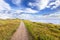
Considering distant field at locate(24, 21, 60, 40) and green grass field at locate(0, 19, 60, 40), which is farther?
green grass field at locate(0, 19, 60, 40)

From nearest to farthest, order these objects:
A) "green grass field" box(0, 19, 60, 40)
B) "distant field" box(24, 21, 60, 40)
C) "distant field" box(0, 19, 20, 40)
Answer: "distant field" box(24, 21, 60, 40) → "green grass field" box(0, 19, 60, 40) → "distant field" box(0, 19, 20, 40)

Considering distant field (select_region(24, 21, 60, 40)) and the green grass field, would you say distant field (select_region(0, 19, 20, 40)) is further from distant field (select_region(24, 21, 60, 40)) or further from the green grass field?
distant field (select_region(24, 21, 60, 40))

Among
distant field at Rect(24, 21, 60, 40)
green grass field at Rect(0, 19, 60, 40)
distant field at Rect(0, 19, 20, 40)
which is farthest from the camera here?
distant field at Rect(0, 19, 20, 40)

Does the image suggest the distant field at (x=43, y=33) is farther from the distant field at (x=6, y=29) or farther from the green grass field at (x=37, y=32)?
the distant field at (x=6, y=29)

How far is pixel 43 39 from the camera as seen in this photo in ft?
17.8

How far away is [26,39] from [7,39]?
2.58 feet

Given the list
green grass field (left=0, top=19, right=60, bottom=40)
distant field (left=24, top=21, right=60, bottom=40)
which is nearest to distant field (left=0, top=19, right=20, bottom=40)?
green grass field (left=0, top=19, right=60, bottom=40)

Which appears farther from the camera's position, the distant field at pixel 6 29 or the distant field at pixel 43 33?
the distant field at pixel 6 29

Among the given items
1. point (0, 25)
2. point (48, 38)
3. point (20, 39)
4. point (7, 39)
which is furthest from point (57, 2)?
point (0, 25)

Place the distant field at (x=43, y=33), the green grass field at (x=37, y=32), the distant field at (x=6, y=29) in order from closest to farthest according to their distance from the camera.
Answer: the distant field at (x=43, y=33) < the green grass field at (x=37, y=32) < the distant field at (x=6, y=29)

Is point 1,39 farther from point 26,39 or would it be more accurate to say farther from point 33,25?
point 33,25

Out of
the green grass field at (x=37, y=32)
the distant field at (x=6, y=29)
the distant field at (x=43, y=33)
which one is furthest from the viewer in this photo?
the distant field at (x=6, y=29)

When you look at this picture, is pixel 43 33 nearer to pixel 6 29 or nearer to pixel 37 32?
pixel 37 32

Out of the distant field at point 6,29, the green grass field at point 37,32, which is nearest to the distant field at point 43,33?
the green grass field at point 37,32
